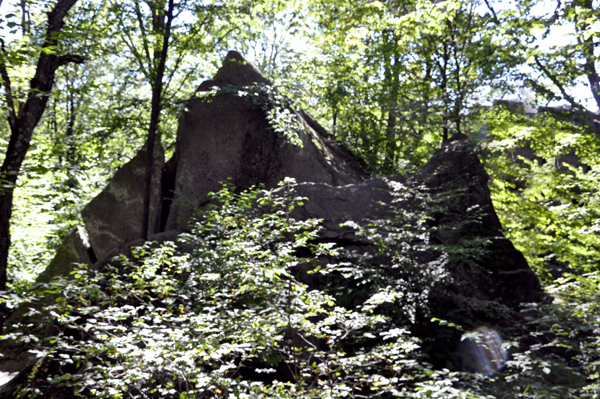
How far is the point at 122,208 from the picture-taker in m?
8.32

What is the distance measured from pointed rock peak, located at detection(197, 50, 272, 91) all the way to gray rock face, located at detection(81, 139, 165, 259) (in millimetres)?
1786

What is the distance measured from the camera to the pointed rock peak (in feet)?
27.4

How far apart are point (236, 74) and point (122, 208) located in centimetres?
349

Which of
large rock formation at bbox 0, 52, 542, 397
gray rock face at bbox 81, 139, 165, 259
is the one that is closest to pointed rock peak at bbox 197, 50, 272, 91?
large rock formation at bbox 0, 52, 542, 397

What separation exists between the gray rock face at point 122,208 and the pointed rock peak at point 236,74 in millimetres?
1786

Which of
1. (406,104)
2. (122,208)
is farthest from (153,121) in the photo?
(406,104)

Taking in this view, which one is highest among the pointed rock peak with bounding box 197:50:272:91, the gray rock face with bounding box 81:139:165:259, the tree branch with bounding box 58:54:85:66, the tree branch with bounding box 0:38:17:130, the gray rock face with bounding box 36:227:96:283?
the pointed rock peak with bounding box 197:50:272:91

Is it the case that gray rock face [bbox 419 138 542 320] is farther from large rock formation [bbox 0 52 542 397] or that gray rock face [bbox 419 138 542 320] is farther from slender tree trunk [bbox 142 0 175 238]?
slender tree trunk [bbox 142 0 175 238]

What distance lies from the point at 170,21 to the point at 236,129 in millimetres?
2183

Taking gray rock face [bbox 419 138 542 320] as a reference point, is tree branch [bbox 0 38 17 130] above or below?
above

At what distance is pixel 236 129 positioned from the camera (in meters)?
8.04

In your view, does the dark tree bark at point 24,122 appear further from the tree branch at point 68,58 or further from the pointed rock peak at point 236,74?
the pointed rock peak at point 236,74

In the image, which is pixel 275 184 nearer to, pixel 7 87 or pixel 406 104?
pixel 406 104

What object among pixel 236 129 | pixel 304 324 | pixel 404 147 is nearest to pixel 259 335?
pixel 304 324
